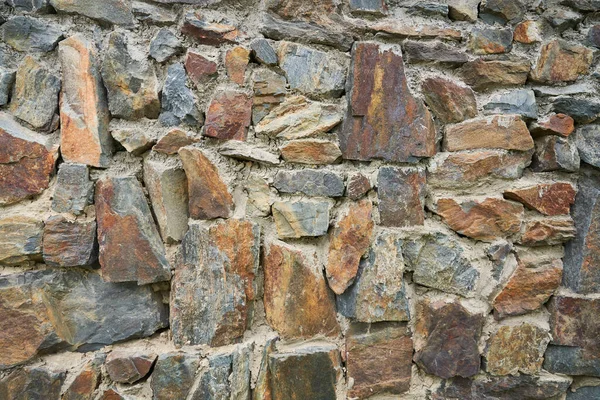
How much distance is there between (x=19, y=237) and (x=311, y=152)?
763mm

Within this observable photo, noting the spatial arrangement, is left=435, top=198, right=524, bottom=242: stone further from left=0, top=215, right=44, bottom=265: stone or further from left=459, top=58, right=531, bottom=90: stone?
left=0, top=215, right=44, bottom=265: stone

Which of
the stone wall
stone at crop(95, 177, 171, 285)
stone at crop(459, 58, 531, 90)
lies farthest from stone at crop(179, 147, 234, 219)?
stone at crop(459, 58, 531, 90)

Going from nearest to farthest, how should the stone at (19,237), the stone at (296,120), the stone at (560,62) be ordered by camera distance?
→ 1. the stone at (19,237)
2. the stone at (296,120)
3. the stone at (560,62)

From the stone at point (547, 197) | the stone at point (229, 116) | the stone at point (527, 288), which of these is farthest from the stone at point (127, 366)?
the stone at point (547, 197)

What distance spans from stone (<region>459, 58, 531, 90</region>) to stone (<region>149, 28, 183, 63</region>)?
816 millimetres

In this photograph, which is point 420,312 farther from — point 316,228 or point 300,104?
point 300,104

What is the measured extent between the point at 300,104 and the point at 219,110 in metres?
0.22

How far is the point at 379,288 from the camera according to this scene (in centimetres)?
116

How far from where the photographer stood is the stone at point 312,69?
1.13 meters

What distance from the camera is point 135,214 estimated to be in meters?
1.06

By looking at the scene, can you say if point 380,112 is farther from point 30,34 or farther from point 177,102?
point 30,34

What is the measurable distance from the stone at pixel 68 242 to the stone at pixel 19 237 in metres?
0.02

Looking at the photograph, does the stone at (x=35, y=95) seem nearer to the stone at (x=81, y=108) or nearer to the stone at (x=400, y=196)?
the stone at (x=81, y=108)

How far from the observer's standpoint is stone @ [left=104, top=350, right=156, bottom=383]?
41.8 inches
